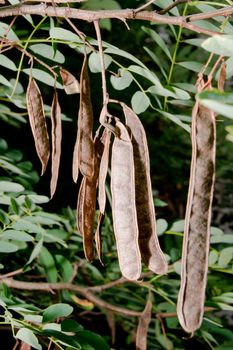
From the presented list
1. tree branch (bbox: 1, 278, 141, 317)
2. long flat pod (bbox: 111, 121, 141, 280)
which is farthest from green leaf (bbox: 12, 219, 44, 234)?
long flat pod (bbox: 111, 121, 141, 280)

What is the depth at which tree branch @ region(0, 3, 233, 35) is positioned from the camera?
0.74 meters

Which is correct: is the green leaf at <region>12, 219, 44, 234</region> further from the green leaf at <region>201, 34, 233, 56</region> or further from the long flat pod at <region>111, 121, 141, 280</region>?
the green leaf at <region>201, 34, 233, 56</region>

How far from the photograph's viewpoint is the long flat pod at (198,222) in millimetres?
744

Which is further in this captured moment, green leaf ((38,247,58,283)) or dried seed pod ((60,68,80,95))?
green leaf ((38,247,58,283))

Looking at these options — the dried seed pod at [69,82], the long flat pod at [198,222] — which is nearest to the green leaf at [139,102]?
the dried seed pod at [69,82]

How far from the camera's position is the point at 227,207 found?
4117 mm

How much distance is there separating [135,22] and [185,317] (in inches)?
42.1

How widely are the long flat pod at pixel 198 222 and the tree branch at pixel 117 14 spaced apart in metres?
0.13

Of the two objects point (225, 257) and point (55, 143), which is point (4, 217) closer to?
point (55, 143)

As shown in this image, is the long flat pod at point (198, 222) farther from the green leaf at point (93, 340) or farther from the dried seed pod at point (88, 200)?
the green leaf at point (93, 340)

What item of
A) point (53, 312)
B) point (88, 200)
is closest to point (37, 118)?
point (88, 200)

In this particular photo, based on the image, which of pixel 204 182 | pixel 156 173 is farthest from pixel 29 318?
pixel 156 173

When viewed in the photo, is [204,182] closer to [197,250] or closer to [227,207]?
[197,250]

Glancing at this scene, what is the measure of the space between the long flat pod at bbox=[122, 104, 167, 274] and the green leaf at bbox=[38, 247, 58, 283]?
78 centimetres
